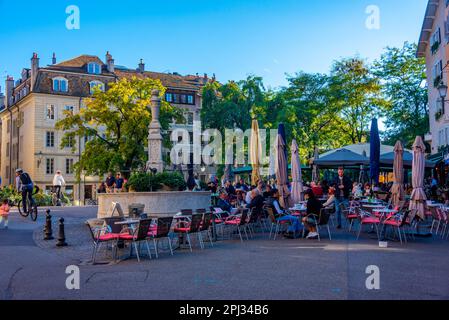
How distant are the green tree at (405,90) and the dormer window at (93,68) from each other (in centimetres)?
3267

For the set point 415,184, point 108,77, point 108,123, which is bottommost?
point 415,184

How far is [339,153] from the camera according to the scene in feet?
78.3

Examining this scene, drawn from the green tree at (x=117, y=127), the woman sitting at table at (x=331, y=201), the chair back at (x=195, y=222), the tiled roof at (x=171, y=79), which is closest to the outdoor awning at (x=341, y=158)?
the woman sitting at table at (x=331, y=201)

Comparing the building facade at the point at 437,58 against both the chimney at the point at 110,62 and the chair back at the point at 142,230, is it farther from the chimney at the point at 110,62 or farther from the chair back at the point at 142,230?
the chimney at the point at 110,62

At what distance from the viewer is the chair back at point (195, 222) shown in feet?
42.2

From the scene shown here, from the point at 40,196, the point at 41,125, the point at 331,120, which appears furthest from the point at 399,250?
the point at 41,125

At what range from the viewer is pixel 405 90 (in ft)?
151

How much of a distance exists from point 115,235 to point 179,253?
1.60 m

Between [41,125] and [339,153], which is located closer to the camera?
[339,153]

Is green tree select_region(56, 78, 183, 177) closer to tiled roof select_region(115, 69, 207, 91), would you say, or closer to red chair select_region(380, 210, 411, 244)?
tiled roof select_region(115, 69, 207, 91)

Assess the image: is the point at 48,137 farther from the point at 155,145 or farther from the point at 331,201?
the point at 331,201

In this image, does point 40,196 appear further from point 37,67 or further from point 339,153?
point 37,67

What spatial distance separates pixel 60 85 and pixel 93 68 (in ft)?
14.8
